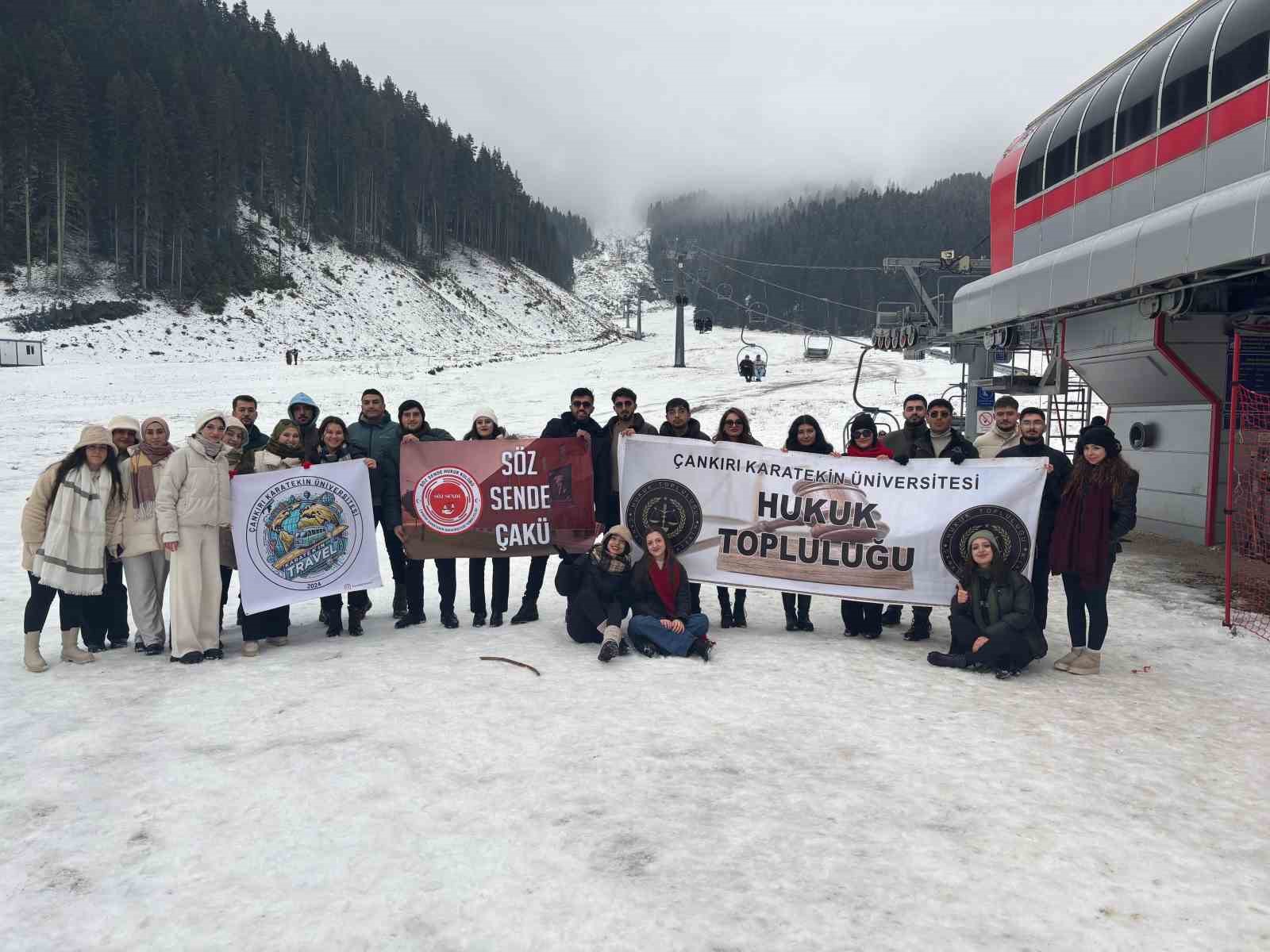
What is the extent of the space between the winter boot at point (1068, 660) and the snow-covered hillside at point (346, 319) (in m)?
41.0

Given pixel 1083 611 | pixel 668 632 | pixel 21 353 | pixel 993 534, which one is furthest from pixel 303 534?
pixel 21 353

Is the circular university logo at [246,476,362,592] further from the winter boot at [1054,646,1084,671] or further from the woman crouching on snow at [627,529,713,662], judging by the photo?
the winter boot at [1054,646,1084,671]

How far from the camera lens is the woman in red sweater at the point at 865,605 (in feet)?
24.9

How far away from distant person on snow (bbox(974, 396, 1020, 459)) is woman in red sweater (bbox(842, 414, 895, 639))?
1.06m

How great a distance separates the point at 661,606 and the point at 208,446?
157 inches

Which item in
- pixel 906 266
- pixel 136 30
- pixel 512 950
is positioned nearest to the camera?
pixel 512 950

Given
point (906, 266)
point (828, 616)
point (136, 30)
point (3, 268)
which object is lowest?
point (828, 616)

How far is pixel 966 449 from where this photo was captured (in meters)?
7.46

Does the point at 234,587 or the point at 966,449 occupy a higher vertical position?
the point at 966,449

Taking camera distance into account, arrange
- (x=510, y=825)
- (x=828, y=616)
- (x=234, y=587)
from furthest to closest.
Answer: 1. (x=234, y=587)
2. (x=828, y=616)
3. (x=510, y=825)

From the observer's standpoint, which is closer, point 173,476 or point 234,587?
point 173,476

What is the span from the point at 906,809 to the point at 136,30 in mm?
101806

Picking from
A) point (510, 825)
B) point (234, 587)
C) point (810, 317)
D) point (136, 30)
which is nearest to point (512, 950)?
point (510, 825)

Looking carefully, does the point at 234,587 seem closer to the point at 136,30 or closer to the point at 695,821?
the point at 695,821
